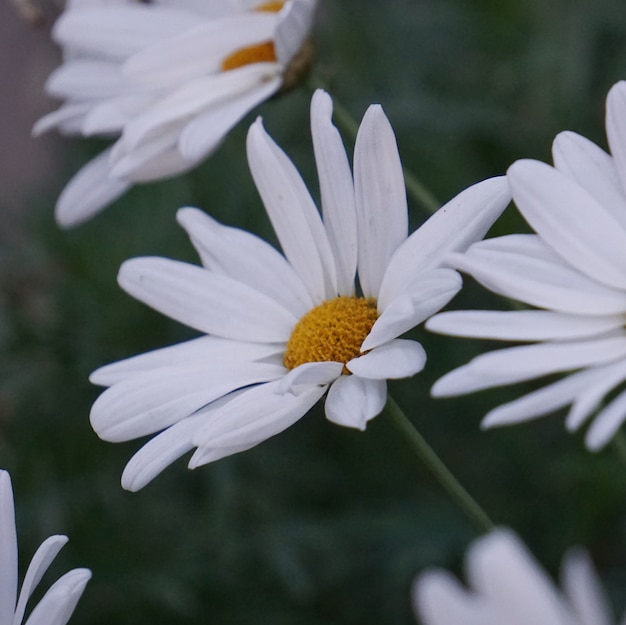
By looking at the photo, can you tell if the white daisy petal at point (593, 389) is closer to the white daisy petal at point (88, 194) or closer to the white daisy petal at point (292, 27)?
the white daisy petal at point (292, 27)

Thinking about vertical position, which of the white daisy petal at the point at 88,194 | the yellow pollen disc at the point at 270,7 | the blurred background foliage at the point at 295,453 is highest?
the yellow pollen disc at the point at 270,7

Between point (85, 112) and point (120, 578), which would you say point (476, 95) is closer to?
point (85, 112)

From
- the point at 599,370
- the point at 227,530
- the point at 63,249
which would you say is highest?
the point at 63,249

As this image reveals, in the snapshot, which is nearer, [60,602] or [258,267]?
[60,602]

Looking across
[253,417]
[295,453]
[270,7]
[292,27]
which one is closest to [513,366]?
[253,417]

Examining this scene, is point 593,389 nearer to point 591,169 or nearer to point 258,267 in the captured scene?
point 591,169

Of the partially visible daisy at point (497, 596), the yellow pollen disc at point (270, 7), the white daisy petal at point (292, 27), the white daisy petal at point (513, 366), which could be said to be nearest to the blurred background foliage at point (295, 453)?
the yellow pollen disc at point (270, 7)

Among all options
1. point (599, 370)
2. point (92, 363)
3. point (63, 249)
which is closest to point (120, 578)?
point (92, 363)
